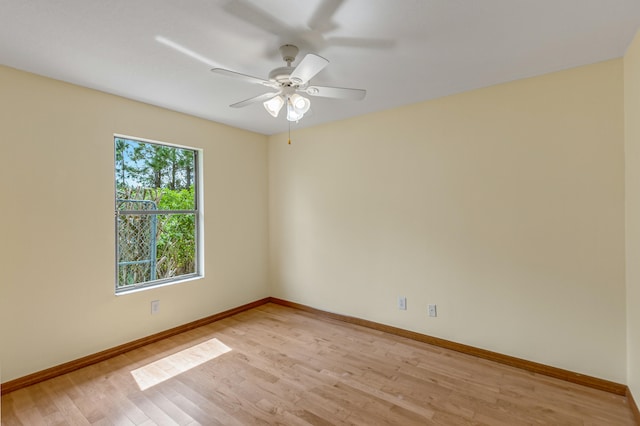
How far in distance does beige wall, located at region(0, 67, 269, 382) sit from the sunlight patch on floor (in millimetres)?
505

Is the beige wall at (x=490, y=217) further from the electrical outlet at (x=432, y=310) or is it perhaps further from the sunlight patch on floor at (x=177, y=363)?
the sunlight patch on floor at (x=177, y=363)

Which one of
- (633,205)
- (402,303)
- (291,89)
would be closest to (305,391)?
(402,303)

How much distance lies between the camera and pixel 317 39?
1.91m

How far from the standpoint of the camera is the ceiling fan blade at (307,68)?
1.58 meters

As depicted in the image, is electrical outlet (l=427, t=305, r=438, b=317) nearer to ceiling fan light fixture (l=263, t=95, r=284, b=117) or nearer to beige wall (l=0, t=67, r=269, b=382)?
ceiling fan light fixture (l=263, t=95, r=284, b=117)

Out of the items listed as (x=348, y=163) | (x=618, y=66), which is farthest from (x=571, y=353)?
(x=348, y=163)

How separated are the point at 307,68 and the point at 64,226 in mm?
2393

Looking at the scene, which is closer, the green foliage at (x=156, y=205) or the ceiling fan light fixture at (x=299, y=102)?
the ceiling fan light fixture at (x=299, y=102)

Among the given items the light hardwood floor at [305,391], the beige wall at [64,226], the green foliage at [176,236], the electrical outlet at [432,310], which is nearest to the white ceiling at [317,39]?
the beige wall at [64,226]

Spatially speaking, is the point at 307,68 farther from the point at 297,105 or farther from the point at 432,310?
the point at 432,310

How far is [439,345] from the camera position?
2893 millimetres

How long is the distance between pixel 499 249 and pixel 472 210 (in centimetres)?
40

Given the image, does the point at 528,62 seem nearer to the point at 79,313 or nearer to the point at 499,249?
the point at 499,249

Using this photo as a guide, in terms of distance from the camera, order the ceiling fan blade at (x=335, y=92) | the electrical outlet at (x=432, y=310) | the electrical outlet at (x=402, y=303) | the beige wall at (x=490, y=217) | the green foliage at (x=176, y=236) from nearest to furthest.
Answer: the ceiling fan blade at (x=335, y=92) → the beige wall at (x=490, y=217) → the electrical outlet at (x=432, y=310) → the electrical outlet at (x=402, y=303) → the green foliage at (x=176, y=236)
